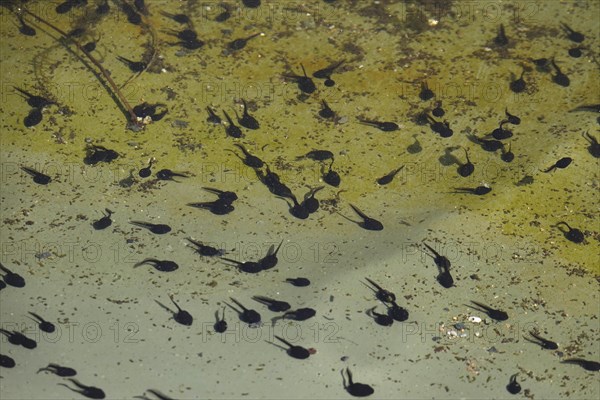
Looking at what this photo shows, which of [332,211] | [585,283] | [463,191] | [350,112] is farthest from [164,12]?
[585,283]

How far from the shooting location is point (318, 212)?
685 centimetres

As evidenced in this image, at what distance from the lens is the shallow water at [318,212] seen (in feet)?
19.5

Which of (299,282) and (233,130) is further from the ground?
(233,130)

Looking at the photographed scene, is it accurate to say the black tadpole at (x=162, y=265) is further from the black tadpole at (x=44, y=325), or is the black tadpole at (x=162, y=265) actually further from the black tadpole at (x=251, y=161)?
the black tadpole at (x=251, y=161)

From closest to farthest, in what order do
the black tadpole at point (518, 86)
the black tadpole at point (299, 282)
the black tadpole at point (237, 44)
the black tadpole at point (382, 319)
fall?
1. the black tadpole at point (382, 319)
2. the black tadpole at point (299, 282)
3. the black tadpole at point (518, 86)
4. the black tadpole at point (237, 44)

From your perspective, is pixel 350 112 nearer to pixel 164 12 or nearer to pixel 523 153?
pixel 523 153

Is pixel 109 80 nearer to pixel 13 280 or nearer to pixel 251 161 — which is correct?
pixel 251 161

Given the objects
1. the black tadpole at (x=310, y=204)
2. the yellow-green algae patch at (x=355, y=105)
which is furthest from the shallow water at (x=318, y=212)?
the black tadpole at (x=310, y=204)

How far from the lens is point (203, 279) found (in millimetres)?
6324

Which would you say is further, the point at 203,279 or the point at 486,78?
the point at 486,78

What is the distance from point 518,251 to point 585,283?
664 millimetres

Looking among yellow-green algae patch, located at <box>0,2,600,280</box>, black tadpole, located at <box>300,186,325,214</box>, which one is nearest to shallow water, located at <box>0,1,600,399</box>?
yellow-green algae patch, located at <box>0,2,600,280</box>

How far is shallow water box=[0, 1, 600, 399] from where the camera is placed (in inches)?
234

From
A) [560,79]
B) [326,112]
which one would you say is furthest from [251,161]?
[560,79]
